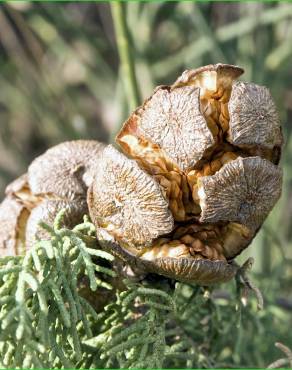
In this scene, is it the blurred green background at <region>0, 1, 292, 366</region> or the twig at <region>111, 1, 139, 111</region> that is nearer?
the twig at <region>111, 1, 139, 111</region>

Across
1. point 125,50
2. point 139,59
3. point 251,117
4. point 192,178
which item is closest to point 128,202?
point 192,178

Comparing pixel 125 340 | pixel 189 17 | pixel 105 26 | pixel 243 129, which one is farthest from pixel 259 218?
pixel 105 26

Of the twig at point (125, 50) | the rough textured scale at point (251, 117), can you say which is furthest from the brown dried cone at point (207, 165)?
the twig at point (125, 50)

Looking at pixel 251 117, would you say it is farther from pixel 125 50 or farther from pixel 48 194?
pixel 125 50

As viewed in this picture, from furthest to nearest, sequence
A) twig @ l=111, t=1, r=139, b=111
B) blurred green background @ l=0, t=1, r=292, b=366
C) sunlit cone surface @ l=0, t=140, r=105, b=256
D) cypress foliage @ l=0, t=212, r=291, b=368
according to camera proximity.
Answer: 1. blurred green background @ l=0, t=1, r=292, b=366
2. twig @ l=111, t=1, r=139, b=111
3. sunlit cone surface @ l=0, t=140, r=105, b=256
4. cypress foliage @ l=0, t=212, r=291, b=368

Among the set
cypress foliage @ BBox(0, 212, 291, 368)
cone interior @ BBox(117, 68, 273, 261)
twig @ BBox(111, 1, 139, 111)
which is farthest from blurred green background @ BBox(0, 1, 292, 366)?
cone interior @ BBox(117, 68, 273, 261)

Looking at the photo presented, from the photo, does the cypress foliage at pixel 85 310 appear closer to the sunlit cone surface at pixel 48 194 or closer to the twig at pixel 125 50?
the sunlit cone surface at pixel 48 194

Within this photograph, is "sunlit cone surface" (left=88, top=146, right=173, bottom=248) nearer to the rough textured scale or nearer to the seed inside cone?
the seed inside cone
